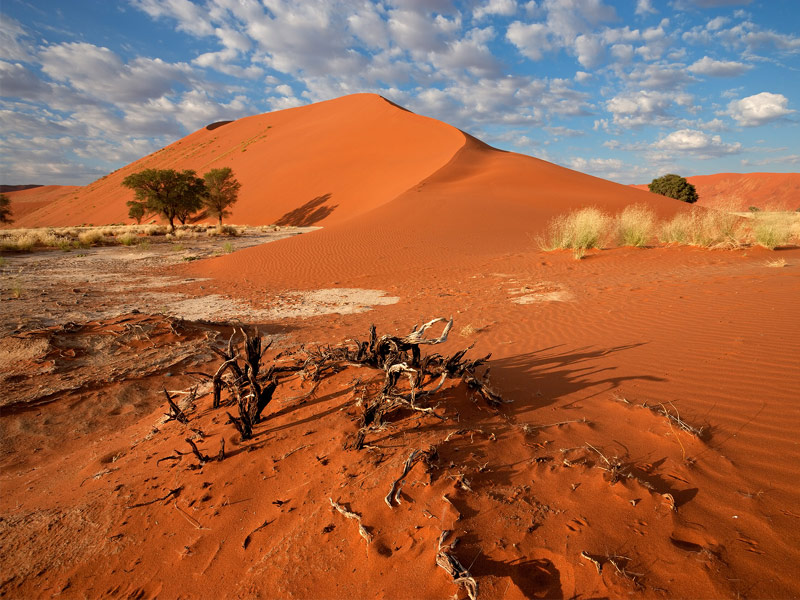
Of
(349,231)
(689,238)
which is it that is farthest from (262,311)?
(689,238)

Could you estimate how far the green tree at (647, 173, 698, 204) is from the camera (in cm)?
4031

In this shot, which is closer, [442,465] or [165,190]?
[442,465]

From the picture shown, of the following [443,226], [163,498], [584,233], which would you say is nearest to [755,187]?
[443,226]

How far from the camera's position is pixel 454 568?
1624 mm

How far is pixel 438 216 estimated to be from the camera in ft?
67.5

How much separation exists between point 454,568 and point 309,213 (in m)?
35.2

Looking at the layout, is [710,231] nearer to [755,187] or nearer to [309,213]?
[309,213]

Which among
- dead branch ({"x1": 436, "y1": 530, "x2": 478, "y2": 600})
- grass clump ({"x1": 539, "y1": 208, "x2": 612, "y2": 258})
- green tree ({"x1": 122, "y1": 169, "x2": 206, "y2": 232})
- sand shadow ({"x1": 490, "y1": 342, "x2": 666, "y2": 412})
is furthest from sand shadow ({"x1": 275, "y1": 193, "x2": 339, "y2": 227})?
dead branch ({"x1": 436, "y1": 530, "x2": 478, "y2": 600})

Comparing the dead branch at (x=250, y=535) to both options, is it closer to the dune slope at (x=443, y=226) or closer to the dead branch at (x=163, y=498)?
the dead branch at (x=163, y=498)

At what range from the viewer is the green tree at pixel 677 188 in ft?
132

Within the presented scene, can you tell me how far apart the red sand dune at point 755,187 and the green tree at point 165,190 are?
66.4 metres

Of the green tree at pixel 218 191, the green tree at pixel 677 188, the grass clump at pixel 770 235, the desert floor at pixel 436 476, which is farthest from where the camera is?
the green tree at pixel 677 188

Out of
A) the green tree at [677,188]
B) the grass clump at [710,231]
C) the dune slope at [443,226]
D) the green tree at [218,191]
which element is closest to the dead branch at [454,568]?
the dune slope at [443,226]

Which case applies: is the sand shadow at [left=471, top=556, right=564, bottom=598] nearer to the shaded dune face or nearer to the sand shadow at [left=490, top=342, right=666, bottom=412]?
the sand shadow at [left=490, top=342, right=666, bottom=412]
